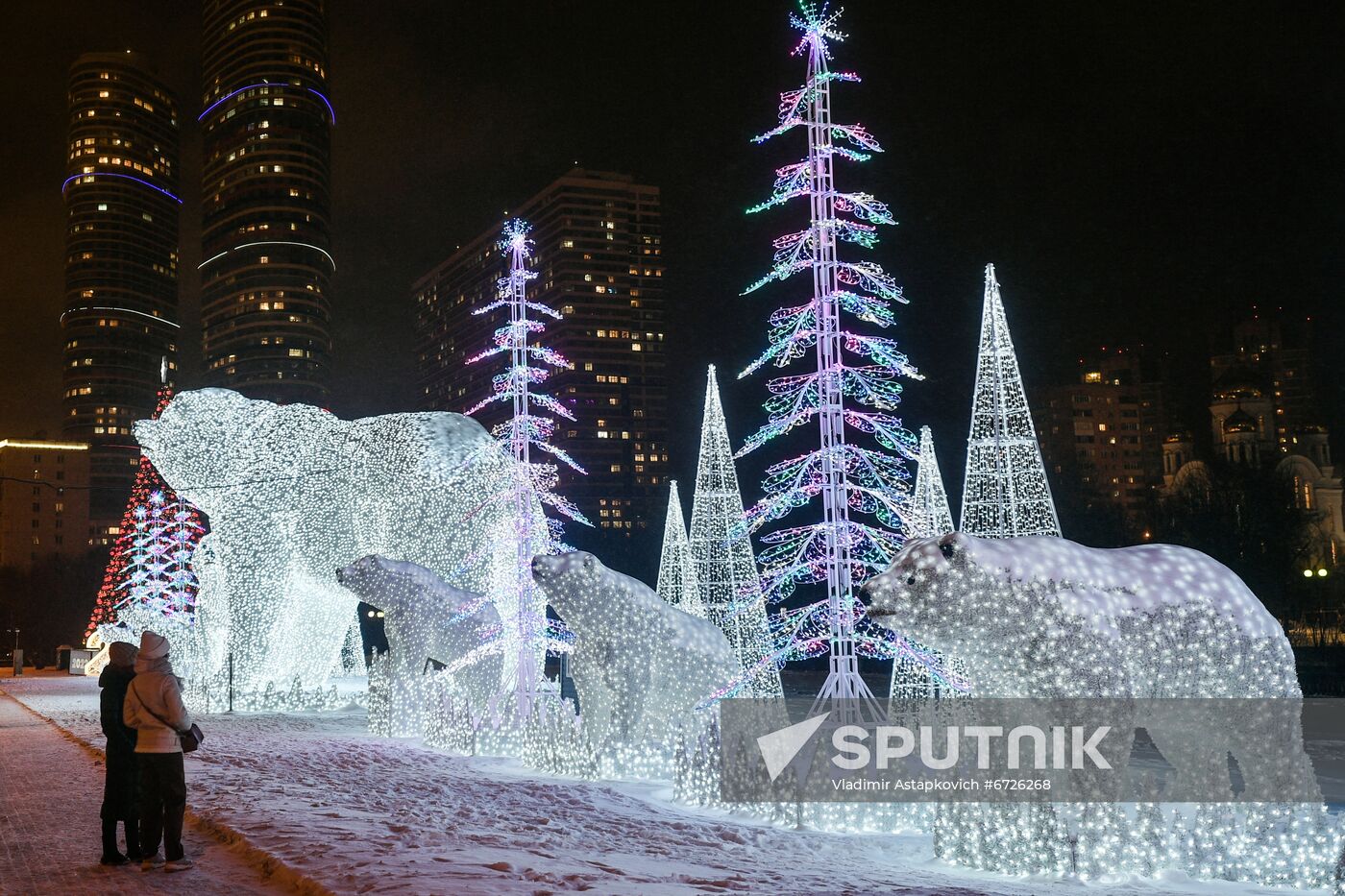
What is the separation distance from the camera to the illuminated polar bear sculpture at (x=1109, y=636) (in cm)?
687

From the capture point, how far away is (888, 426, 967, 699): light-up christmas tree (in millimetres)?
11484

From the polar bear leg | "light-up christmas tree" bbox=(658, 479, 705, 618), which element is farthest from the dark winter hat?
"light-up christmas tree" bbox=(658, 479, 705, 618)

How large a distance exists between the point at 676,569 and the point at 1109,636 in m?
17.0

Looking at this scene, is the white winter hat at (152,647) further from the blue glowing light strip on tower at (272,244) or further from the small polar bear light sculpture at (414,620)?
the blue glowing light strip on tower at (272,244)

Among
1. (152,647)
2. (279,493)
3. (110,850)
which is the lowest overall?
(110,850)

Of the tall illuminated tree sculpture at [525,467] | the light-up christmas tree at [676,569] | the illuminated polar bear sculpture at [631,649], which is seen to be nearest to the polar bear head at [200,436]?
the tall illuminated tree sculpture at [525,467]

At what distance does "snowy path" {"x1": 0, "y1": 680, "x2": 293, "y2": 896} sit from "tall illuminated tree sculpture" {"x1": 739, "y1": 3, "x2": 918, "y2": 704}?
5615mm

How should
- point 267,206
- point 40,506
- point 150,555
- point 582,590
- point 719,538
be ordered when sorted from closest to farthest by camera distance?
point 582,590 → point 719,538 → point 150,555 → point 40,506 → point 267,206

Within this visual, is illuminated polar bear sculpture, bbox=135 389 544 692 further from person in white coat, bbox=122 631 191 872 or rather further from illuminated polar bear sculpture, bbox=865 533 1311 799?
illuminated polar bear sculpture, bbox=865 533 1311 799

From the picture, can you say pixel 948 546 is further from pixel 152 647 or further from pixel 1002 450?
pixel 1002 450

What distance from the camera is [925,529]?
1113 centimetres

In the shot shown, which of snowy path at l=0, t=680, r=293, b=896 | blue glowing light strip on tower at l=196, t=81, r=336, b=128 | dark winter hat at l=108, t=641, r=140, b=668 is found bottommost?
snowy path at l=0, t=680, r=293, b=896

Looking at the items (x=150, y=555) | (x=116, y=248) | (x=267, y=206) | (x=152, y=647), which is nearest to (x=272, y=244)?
(x=267, y=206)

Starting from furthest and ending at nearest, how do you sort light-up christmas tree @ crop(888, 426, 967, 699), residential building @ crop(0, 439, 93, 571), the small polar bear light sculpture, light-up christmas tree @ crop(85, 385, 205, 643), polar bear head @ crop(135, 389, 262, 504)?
residential building @ crop(0, 439, 93, 571) < light-up christmas tree @ crop(85, 385, 205, 643) < polar bear head @ crop(135, 389, 262, 504) < the small polar bear light sculpture < light-up christmas tree @ crop(888, 426, 967, 699)
